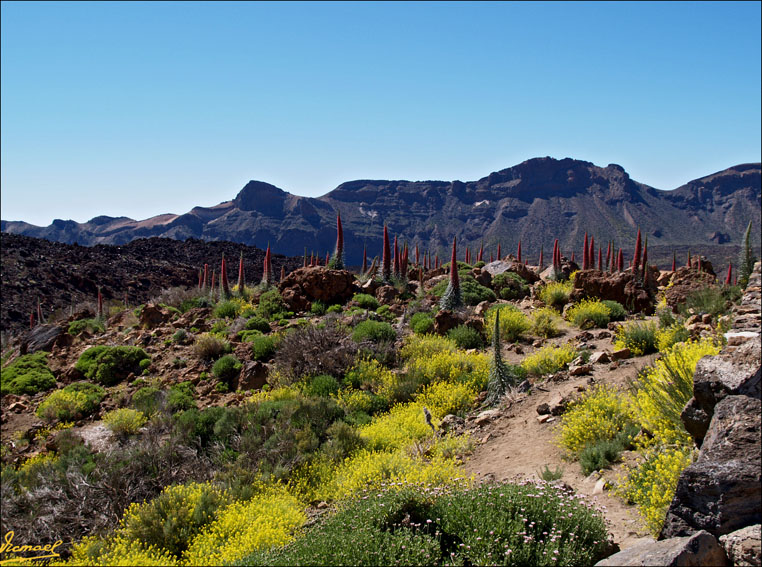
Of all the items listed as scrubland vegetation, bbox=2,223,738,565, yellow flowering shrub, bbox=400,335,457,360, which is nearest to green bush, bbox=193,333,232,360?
scrubland vegetation, bbox=2,223,738,565

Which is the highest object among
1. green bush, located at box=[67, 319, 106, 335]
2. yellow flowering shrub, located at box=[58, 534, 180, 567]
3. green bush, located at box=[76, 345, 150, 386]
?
green bush, located at box=[67, 319, 106, 335]

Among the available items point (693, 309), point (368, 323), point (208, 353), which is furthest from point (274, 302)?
point (693, 309)

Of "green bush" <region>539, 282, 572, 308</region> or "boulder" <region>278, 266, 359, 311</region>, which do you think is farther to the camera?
"boulder" <region>278, 266, 359, 311</region>

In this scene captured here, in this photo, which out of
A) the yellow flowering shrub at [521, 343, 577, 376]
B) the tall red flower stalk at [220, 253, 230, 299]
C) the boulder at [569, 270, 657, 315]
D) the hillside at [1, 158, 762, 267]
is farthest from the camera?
the hillside at [1, 158, 762, 267]

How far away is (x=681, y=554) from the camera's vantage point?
10.7ft

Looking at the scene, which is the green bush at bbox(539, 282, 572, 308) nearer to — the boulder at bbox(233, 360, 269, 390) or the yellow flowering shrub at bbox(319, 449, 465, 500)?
the boulder at bbox(233, 360, 269, 390)

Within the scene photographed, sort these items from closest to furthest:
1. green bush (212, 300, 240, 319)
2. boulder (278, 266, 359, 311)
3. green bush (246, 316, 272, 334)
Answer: green bush (246, 316, 272, 334)
boulder (278, 266, 359, 311)
green bush (212, 300, 240, 319)

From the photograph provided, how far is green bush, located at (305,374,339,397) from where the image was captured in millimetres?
10672

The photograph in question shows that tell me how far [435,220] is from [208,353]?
138 metres

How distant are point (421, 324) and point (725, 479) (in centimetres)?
1035

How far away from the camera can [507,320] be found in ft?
44.1

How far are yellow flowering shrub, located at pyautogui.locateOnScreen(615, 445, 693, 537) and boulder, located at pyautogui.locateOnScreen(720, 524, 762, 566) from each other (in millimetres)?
976

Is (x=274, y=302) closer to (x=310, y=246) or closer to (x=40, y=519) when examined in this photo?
(x=40, y=519)

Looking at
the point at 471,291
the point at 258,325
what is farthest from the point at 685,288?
the point at 258,325
